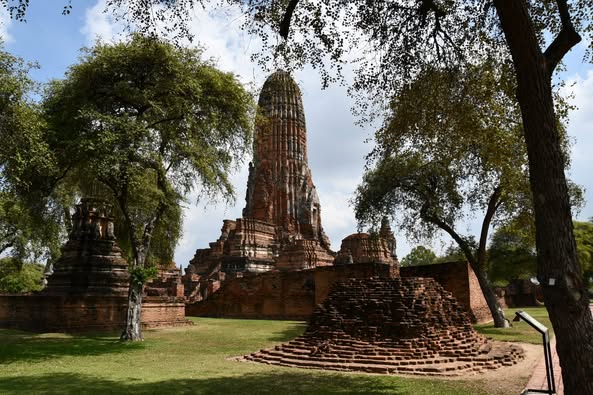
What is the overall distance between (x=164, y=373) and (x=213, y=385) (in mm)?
1563

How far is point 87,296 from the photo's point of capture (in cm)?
1666

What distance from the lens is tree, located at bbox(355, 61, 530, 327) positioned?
896 centimetres

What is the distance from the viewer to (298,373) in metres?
8.95

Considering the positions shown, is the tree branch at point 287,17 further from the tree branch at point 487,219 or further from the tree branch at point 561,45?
the tree branch at point 487,219

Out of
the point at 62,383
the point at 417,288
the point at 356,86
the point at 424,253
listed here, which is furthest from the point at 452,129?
the point at 424,253

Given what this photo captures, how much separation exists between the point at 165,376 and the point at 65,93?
9406 millimetres

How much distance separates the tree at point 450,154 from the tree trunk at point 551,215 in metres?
3.32

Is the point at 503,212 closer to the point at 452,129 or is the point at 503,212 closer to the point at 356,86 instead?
the point at 452,129

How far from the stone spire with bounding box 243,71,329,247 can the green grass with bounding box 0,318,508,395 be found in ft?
98.2

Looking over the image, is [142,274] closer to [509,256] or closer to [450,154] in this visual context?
[450,154]

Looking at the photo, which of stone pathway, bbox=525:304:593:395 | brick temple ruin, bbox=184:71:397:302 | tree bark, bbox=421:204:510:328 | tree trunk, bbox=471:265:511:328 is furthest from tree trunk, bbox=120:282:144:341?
brick temple ruin, bbox=184:71:397:302

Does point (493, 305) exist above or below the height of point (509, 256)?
below

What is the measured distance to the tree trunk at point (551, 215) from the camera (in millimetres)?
4695

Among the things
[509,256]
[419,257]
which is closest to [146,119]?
[509,256]
